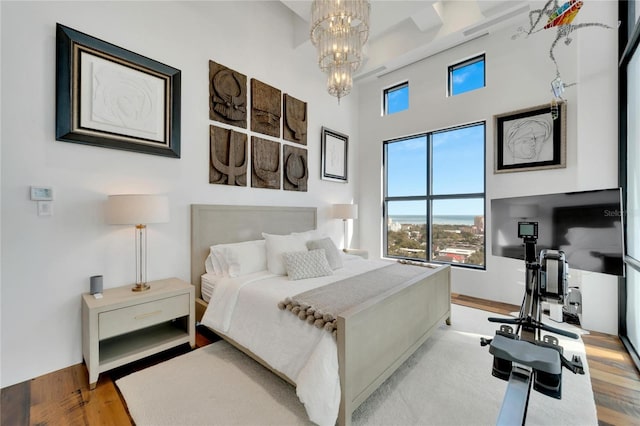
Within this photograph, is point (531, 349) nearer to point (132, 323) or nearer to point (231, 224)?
point (132, 323)

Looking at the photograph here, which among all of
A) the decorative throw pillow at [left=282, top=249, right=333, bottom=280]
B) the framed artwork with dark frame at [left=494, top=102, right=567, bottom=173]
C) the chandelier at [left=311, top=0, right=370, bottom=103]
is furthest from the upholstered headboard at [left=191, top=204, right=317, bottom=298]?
the framed artwork with dark frame at [left=494, top=102, right=567, bottom=173]

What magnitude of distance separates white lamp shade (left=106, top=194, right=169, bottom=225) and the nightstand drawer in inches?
26.0

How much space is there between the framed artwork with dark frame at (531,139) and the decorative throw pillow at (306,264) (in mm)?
2704

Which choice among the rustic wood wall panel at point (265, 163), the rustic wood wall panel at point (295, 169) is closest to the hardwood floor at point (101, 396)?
the rustic wood wall panel at point (265, 163)

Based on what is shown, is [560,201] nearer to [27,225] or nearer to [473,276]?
[473,276]

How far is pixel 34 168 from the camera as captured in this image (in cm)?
195

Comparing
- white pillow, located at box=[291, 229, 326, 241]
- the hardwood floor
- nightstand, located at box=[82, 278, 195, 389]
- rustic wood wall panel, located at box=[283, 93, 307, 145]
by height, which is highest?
rustic wood wall panel, located at box=[283, 93, 307, 145]

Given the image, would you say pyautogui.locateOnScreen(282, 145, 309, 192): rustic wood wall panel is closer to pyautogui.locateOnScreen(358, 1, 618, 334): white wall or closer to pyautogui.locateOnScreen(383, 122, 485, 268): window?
pyautogui.locateOnScreen(358, 1, 618, 334): white wall

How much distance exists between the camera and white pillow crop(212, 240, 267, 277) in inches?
102

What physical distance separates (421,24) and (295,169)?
8.38ft

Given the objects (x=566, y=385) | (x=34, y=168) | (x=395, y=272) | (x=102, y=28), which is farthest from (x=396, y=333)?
(x=102, y=28)

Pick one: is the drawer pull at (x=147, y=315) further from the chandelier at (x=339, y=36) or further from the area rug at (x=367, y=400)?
the chandelier at (x=339, y=36)

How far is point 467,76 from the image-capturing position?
3.92 meters

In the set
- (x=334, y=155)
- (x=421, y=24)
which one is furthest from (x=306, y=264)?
(x=421, y=24)
